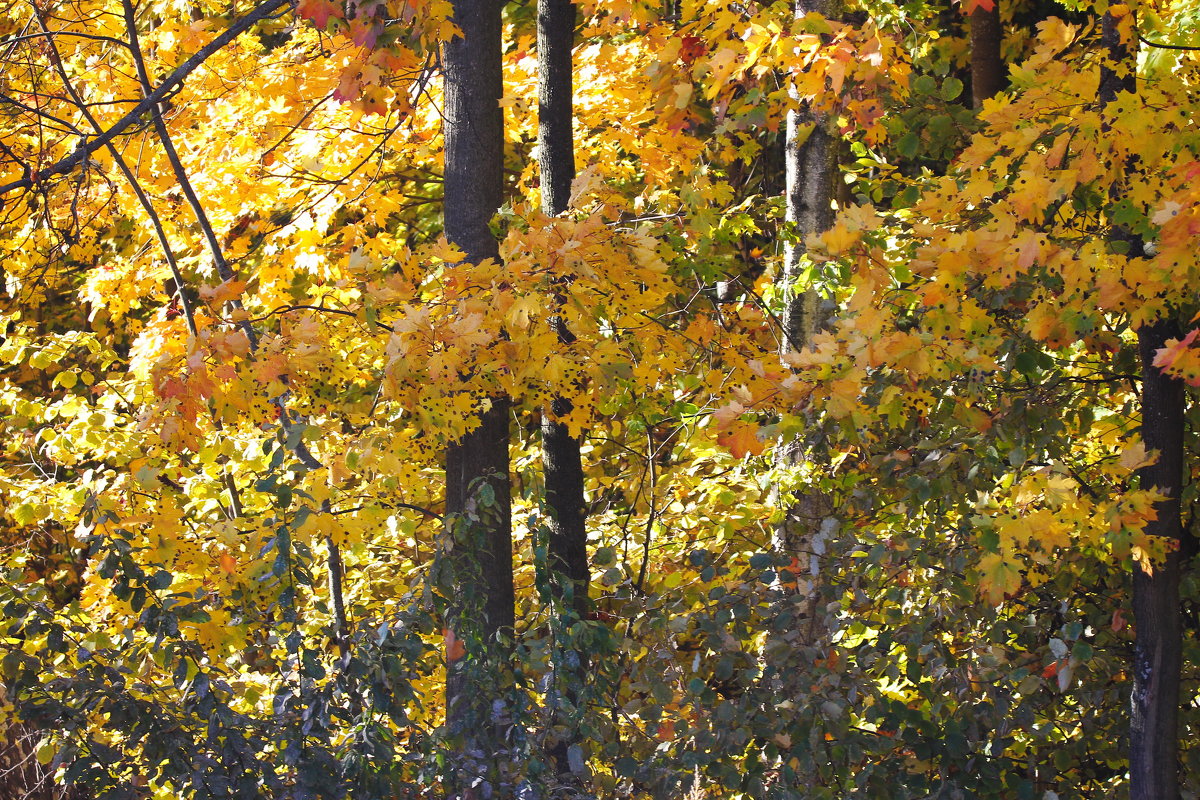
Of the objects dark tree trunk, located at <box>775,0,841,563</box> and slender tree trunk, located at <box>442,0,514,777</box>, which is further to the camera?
dark tree trunk, located at <box>775,0,841,563</box>

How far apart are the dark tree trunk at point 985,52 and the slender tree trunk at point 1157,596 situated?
118 inches

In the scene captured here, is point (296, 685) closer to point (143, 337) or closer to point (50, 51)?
point (143, 337)

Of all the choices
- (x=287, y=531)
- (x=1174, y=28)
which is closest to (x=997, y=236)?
(x=1174, y=28)

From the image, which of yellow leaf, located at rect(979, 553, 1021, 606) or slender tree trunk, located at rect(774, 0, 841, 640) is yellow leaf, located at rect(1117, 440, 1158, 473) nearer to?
yellow leaf, located at rect(979, 553, 1021, 606)

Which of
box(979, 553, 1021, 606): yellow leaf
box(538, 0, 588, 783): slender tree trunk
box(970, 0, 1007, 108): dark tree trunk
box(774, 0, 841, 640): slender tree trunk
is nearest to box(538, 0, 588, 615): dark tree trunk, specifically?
box(538, 0, 588, 783): slender tree trunk

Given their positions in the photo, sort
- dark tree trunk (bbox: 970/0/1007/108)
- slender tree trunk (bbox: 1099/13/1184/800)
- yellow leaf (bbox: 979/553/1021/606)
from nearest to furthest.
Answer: yellow leaf (bbox: 979/553/1021/606) → slender tree trunk (bbox: 1099/13/1184/800) → dark tree trunk (bbox: 970/0/1007/108)

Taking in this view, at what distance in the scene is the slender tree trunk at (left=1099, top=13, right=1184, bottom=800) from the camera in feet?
11.8

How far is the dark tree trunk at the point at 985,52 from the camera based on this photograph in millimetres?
6566

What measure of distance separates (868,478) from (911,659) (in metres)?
1.22

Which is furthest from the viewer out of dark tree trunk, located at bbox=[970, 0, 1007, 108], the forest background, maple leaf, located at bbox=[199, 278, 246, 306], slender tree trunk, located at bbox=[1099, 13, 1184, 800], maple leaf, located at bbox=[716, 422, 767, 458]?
dark tree trunk, located at bbox=[970, 0, 1007, 108]

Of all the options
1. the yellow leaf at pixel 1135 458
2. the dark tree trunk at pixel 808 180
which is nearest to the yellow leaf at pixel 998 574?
the yellow leaf at pixel 1135 458

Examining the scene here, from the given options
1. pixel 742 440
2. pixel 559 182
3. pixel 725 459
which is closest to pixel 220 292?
pixel 559 182

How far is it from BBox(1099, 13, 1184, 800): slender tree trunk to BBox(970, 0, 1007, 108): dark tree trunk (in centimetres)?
301

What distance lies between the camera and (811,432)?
3.86m
